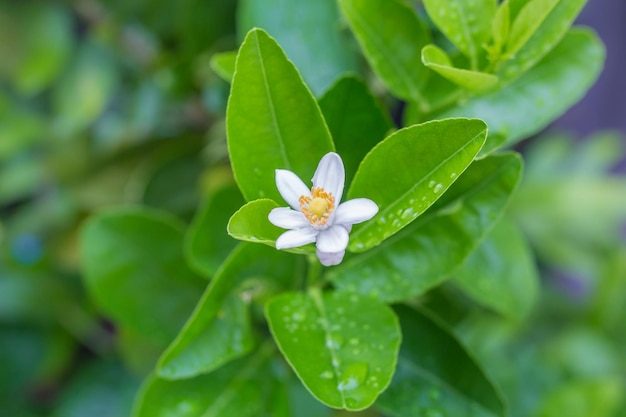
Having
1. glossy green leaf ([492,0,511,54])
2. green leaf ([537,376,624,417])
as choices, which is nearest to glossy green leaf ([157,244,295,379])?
glossy green leaf ([492,0,511,54])

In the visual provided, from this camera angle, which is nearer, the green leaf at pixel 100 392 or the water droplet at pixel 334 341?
the water droplet at pixel 334 341

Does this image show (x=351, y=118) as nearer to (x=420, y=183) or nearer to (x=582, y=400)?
(x=420, y=183)

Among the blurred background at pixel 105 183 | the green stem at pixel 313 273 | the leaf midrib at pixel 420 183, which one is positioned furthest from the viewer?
the blurred background at pixel 105 183

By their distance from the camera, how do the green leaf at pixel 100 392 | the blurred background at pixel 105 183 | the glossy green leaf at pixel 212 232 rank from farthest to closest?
the green leaf at pixel 100 392, the blurred background at pixel 105 183, the glossy green leaf at pixel 212 232

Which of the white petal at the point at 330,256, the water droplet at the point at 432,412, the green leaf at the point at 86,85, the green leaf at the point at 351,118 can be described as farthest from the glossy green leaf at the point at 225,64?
the green leaf at the point at 86,85

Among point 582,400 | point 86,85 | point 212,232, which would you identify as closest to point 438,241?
point 212,232

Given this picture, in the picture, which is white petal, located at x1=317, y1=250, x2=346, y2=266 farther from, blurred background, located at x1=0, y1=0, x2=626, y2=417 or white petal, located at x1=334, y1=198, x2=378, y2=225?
blurred background, located at x1=0, y1=0, x2=626, y2=417

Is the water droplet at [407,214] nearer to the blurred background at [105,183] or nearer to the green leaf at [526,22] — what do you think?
the green leaf at [526,22]

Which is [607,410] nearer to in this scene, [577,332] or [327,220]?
[577,332]
